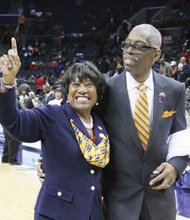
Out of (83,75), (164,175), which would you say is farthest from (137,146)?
(83,75)

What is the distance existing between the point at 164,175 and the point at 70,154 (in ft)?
1.42

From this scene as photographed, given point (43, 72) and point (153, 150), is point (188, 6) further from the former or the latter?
point (153, 150)

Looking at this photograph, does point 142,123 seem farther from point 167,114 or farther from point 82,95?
point 82,95

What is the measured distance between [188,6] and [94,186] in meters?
22.1

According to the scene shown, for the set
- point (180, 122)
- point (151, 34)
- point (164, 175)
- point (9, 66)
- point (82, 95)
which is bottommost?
point (164, 175)

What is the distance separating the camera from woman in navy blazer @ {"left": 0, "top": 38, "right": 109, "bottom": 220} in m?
2.06

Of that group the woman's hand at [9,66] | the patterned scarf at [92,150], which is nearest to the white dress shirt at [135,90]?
the patterned scarf at [92,150]

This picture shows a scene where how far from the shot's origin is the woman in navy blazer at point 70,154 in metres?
2.06

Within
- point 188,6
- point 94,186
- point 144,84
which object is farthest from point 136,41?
point 188,6

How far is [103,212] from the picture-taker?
225cm

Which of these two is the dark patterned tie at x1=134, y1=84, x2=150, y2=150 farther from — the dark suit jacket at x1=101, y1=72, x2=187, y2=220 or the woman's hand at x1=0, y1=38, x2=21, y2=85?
the woman's hand at x1=0, y1=38, x2=21, y2=85

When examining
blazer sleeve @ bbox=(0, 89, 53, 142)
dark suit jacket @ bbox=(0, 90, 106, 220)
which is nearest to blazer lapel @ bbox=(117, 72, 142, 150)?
dark suit jacket @ bbox=(0, 90, 106, 220)

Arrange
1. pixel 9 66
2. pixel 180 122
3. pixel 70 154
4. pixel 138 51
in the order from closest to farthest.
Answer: pixel 9 66
pixel 70 154
pixel 138 51
pixel 180 122

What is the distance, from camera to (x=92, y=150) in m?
2.07
